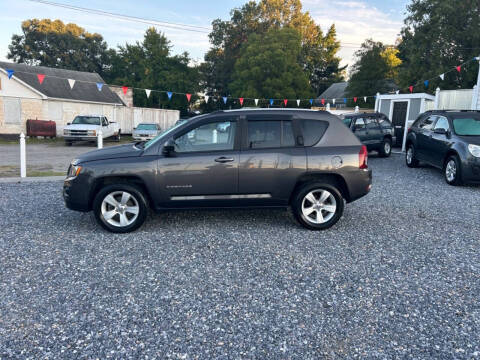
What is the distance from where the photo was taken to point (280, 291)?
3543 mm

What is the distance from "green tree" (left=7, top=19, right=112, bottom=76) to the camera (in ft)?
180

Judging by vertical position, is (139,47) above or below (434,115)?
above

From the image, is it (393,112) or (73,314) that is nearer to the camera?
(73,314)

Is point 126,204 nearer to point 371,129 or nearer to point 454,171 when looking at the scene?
point 454,171

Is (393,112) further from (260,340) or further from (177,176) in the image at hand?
(260,340)

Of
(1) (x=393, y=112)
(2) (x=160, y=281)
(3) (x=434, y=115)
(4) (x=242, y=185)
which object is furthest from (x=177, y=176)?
(1) (x=393, y=112)

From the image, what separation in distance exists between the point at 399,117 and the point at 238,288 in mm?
16844

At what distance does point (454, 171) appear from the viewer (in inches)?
353

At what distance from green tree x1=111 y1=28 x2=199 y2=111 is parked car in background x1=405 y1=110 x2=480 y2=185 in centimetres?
3921

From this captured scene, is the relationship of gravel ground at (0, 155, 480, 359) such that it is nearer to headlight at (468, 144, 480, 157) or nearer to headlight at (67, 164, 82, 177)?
headlight at (67, 164, 82, 177)

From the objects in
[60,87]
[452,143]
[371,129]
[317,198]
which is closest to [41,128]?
[60,87]

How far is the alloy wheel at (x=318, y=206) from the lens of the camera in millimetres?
5319

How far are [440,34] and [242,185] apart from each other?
94.5 feet

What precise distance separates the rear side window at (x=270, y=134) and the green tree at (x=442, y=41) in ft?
76.9
